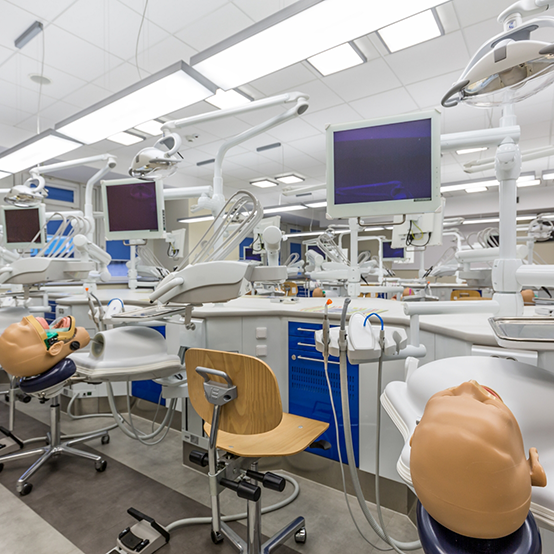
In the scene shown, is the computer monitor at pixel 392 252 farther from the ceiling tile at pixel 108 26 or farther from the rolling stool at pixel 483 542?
the rolling stool at pixel 483 542

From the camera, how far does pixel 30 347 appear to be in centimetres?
173

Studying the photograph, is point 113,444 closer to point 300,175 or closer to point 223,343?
point 223,343

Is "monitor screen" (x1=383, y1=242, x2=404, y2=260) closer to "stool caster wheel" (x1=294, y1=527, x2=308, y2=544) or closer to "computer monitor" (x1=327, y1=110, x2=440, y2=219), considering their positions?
"computer monitor" (x1=327, y1=110, x2=440, y2=219)

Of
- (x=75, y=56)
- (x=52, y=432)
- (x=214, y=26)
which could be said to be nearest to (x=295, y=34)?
(x=214, y=26)

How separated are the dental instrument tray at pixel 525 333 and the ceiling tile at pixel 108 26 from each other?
3485 mm

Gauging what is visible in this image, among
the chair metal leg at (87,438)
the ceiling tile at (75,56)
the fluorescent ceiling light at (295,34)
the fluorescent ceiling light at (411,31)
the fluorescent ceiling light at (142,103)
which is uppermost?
the ceiling tile at (75,56)

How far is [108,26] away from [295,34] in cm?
192

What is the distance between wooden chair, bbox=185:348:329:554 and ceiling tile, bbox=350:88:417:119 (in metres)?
4.26

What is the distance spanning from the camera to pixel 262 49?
2.38 m

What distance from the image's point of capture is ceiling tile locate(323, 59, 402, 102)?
3.87m

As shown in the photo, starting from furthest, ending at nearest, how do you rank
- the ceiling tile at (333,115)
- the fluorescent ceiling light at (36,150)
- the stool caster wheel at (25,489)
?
the ceiling tile at (333,115) → the fluorescent ceiling light at (36,150) → the stool caster wheel at (25,489)

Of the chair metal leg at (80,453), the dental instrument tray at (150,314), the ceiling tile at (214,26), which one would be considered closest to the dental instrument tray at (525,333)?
the dental instrument tray at (150,314)

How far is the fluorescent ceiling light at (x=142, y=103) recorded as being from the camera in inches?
105

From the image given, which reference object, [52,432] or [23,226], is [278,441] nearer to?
[52,432]
